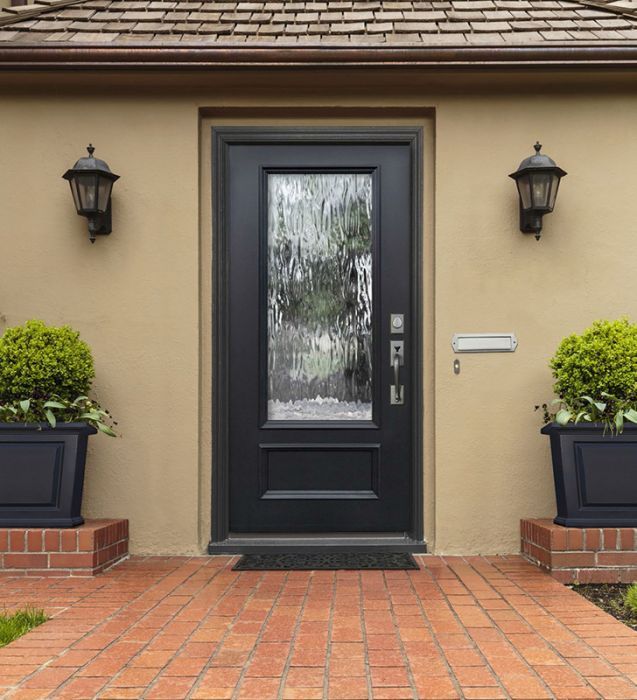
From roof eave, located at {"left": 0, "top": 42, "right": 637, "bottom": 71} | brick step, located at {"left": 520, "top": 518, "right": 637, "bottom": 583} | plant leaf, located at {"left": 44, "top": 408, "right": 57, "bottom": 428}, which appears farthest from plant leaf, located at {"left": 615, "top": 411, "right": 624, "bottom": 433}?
plant leaf, located at {"left": 44, "top": 408, "right": 57, "bottom": 428}

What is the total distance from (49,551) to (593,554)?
2781 millimetres

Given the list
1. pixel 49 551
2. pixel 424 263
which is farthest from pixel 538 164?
pixel 49 551

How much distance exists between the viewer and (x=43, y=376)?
146 inches

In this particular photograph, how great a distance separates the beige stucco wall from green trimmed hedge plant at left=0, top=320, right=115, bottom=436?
1.06 ft

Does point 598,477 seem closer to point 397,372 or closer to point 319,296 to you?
point 397,372

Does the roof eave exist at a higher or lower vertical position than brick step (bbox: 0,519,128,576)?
higher

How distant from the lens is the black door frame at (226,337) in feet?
13.9

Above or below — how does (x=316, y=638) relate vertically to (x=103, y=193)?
below

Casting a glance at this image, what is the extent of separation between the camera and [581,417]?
375 cm

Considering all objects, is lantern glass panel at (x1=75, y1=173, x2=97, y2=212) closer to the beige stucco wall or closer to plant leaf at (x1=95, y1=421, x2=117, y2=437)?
→ the beige stucco wall

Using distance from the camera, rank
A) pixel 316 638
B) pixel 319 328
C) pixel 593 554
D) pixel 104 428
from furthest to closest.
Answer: pixel 319 328, pixel 104 428, pixel 593 554, pixel 316 638

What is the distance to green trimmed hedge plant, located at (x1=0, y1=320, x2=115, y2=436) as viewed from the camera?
371 cm

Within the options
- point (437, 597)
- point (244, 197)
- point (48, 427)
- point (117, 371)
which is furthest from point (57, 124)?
point (437, 597)

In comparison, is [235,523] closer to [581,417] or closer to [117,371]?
[117,371]
